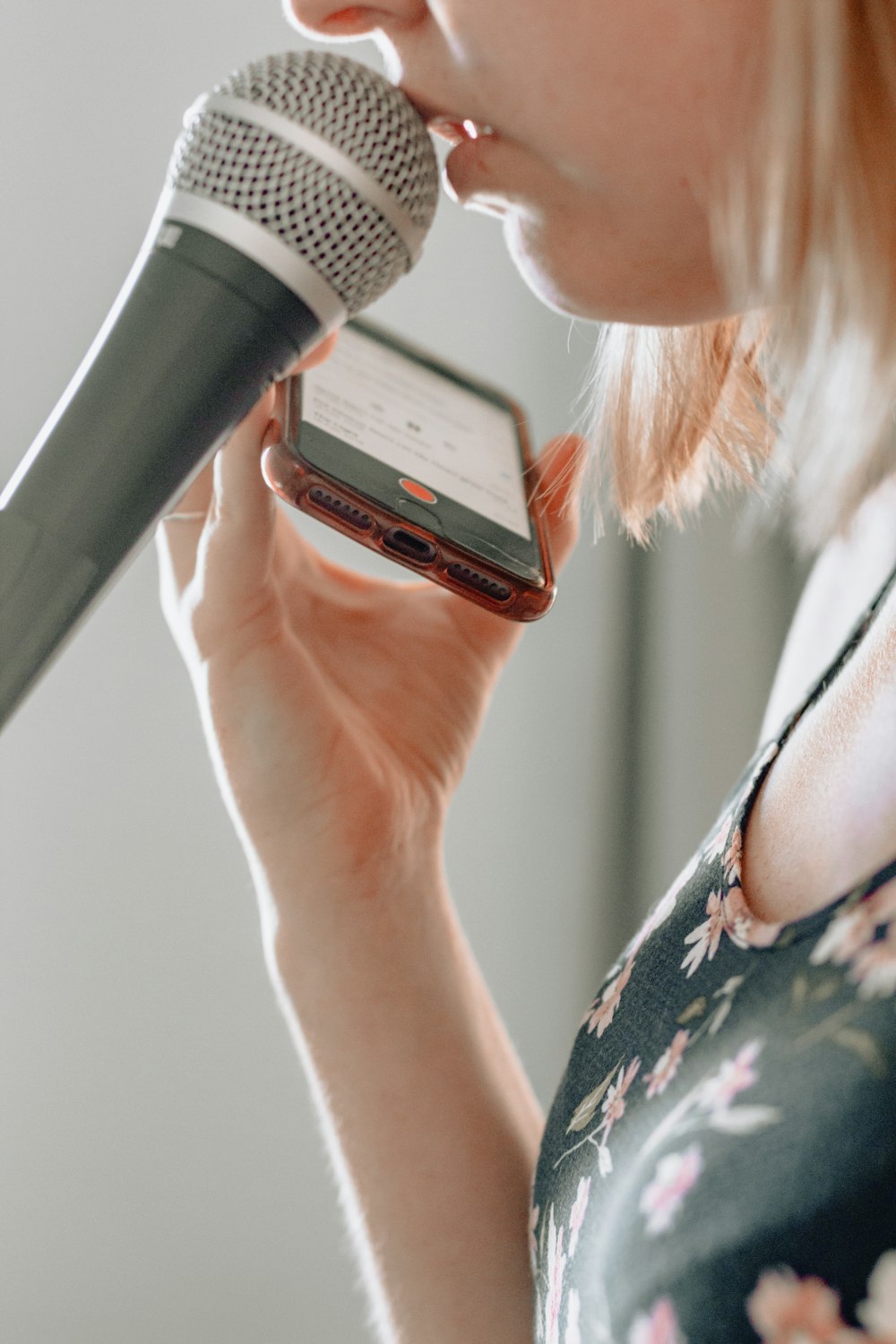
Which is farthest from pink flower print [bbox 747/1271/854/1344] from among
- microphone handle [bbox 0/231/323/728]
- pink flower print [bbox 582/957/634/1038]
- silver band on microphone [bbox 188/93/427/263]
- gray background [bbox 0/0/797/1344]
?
gray background [bbox 0/0/797/1344]

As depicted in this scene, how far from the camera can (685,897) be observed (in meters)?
0.58

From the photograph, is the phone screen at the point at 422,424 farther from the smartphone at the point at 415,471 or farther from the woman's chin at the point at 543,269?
the woman's chin at the point at 543,269

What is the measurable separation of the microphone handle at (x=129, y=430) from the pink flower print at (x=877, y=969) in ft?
0.97

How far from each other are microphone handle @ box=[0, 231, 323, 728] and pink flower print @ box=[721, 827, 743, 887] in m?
0.29

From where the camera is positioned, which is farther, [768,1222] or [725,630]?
[725,630]

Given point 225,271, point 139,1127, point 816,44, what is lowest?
point 139,1127

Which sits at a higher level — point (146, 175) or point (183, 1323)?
point (146, 175)

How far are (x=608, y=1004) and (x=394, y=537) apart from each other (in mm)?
263

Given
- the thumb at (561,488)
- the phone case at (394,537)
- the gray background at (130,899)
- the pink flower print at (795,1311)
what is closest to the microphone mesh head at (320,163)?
the phone case at (394,537)

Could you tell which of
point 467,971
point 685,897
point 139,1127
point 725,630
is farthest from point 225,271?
point 725,630

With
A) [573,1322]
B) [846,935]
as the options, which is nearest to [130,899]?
[573,1322]

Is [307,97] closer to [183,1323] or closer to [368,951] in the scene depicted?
[368,951]

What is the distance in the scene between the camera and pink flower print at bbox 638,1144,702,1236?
42 cm

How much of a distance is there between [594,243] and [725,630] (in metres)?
0.99
